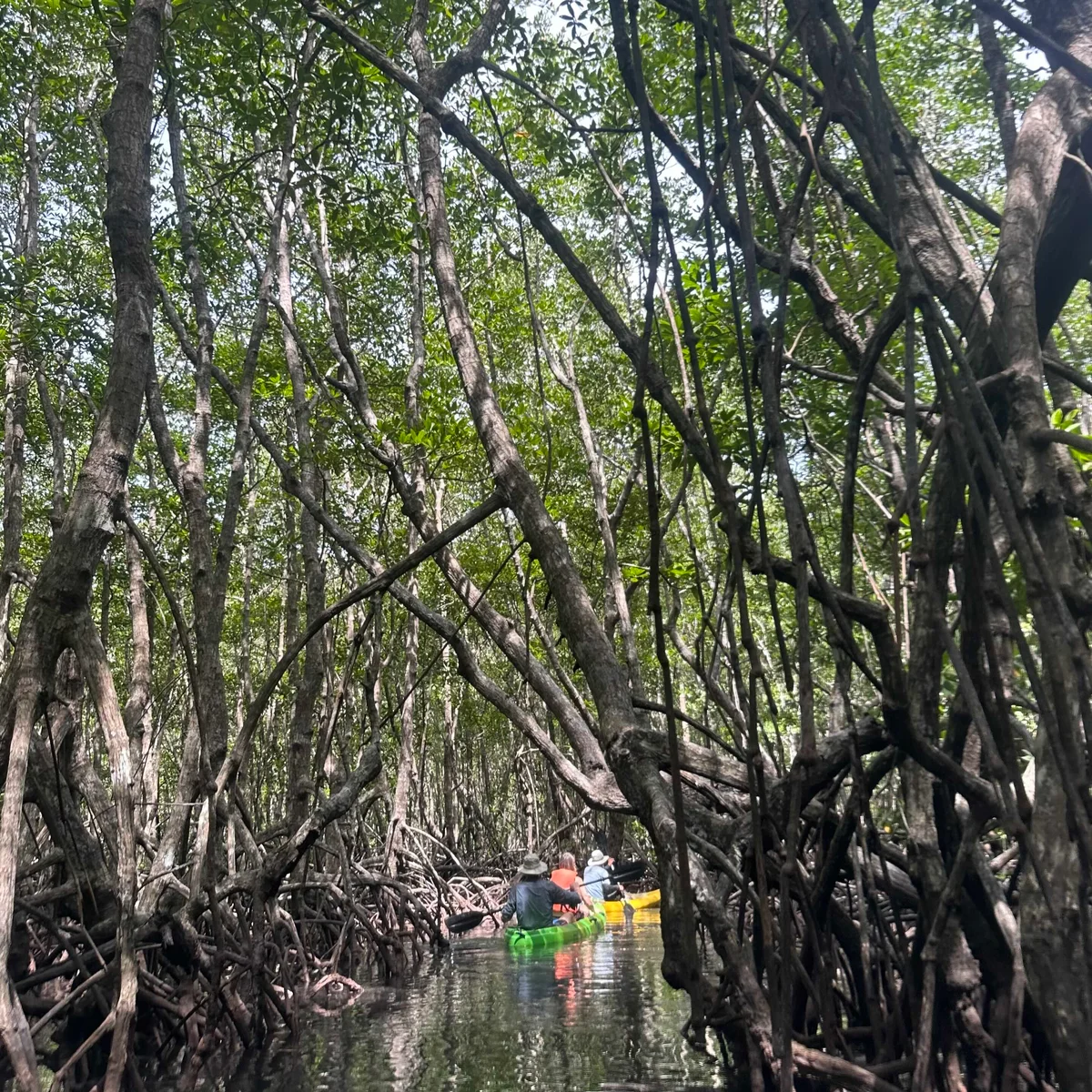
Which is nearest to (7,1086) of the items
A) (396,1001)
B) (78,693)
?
(78,693)

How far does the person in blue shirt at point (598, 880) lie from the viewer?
14258 mm

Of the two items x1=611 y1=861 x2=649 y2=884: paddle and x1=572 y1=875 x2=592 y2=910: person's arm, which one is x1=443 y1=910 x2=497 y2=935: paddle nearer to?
x1=572 y1=875 x2=592 y2=910: person's arm

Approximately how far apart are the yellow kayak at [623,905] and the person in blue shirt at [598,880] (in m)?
0.20

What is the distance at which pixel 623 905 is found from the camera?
14.5 metres

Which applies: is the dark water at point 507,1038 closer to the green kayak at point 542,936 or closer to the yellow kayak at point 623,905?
the green kayak at point 542,936

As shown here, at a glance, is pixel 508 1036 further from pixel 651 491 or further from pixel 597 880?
pixel 597 880

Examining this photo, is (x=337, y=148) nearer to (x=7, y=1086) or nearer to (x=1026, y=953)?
(x=7, y=1086)

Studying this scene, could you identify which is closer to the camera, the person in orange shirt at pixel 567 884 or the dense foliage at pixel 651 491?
the dense foliage at pixel 651 491

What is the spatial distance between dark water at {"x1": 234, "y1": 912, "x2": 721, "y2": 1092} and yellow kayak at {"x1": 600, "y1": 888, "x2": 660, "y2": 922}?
17.2 feet

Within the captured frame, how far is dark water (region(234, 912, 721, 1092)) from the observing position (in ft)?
15.4

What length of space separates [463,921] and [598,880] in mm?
2645

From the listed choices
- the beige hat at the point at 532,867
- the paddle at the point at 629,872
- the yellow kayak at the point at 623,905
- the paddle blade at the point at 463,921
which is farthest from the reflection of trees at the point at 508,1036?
the paddle at the point at 629,872

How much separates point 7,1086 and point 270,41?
5.61 metres

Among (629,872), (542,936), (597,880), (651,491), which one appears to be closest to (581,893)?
(597,880)
